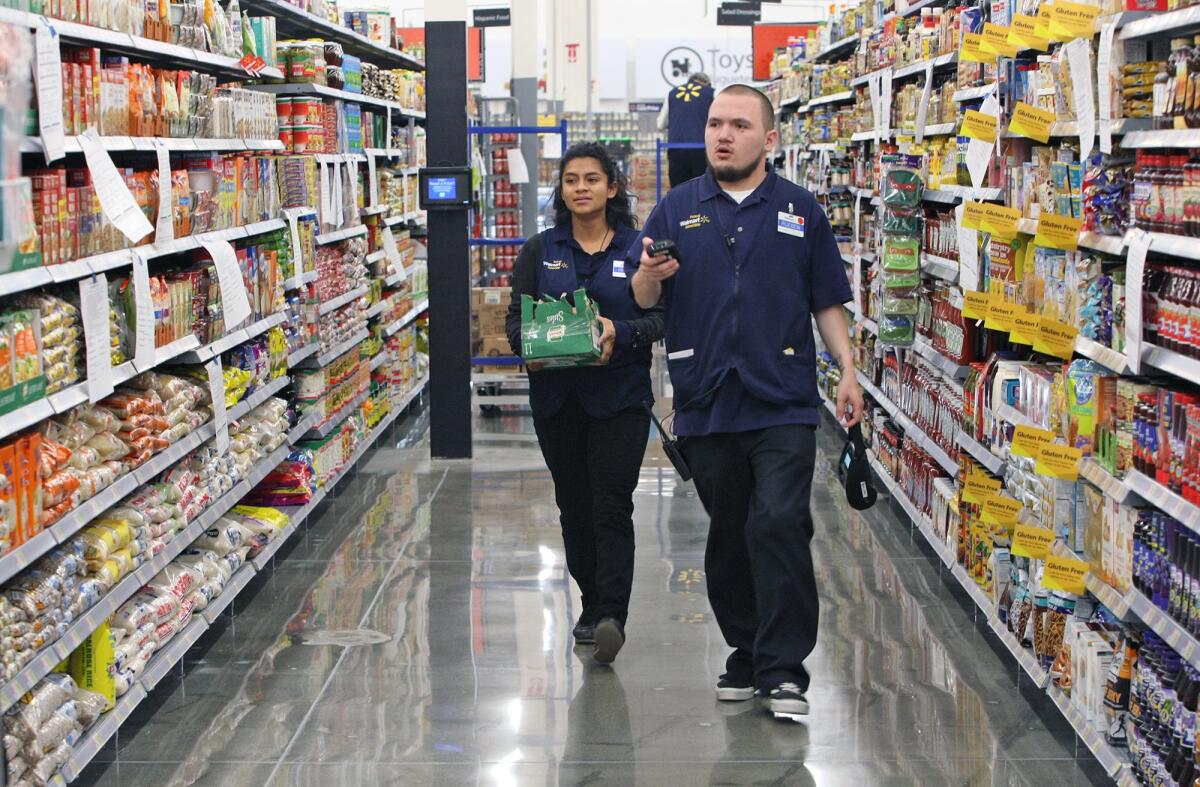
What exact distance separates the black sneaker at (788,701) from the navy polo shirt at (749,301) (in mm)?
770

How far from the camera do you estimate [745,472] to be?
4.64m

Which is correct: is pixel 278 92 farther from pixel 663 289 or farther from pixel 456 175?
pixel 663 289

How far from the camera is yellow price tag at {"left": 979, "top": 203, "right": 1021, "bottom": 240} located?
4.86 m

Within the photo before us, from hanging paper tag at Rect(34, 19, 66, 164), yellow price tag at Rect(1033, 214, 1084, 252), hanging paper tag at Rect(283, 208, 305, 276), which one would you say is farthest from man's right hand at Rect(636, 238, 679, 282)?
hanging paper tag at Rect(283, 208, 305, 276)

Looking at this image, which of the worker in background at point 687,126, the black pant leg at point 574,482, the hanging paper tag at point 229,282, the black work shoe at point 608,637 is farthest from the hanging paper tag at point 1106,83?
the worker in background at point 687,126

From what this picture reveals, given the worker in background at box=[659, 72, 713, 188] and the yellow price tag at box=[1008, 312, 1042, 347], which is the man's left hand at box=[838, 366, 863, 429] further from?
the worker in background at box=[659, 72, 713, 188]

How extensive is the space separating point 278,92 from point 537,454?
9.33 ft

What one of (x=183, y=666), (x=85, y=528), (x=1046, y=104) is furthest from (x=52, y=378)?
(x=1046, y=104)

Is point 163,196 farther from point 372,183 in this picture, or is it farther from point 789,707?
point 372,183

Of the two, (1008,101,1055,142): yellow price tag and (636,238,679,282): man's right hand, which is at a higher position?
(1008,101,1055,142): yellow price tag

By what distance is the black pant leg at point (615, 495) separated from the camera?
16.4 ft

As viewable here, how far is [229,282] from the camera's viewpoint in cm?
540

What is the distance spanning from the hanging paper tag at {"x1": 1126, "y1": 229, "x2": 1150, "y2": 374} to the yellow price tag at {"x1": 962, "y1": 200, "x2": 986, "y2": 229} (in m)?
1.32

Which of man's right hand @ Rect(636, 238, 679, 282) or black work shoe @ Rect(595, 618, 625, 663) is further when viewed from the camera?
black work shoe @ Rect(595, 618, 625, 663)
